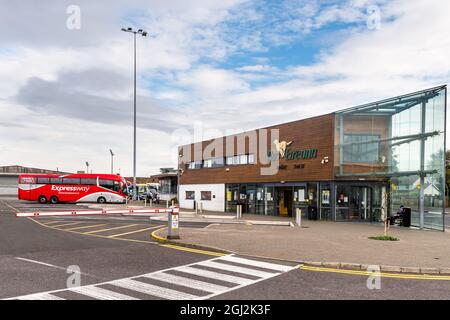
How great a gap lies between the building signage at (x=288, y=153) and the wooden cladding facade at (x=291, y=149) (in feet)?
0.68

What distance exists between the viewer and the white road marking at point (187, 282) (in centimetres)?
804

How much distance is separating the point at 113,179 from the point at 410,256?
4081 cm

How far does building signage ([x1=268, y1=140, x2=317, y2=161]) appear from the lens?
29.0 m

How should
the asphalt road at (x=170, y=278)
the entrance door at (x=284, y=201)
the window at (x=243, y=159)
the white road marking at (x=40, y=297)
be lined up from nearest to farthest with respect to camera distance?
the white road marking at (x=40, y=297), the asphalt road at (x=170, y=278), the entrance door at (x=284, y=201), the window at (x=243, y=159)

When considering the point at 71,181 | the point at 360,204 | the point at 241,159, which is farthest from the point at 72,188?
the point at 360,204

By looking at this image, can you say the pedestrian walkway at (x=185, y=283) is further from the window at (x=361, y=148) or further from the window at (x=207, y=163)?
the window at (x=207, y=163)

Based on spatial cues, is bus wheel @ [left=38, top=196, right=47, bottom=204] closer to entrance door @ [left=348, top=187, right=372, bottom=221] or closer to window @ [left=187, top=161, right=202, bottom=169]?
window @ [left=187, top=161, right=202, bottom=169]

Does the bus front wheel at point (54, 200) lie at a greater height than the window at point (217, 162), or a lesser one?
lesser

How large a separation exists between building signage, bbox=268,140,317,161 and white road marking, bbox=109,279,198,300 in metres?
21.7

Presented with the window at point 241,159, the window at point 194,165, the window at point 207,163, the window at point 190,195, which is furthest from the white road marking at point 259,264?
the window at point 190,195

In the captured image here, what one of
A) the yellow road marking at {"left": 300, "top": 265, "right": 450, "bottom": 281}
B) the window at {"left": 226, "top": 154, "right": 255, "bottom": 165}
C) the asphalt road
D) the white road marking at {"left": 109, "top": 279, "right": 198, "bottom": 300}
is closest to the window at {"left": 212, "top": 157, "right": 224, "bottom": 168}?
the window at {"left": 226, "top": 154, "right": 255, "bottom": 165}

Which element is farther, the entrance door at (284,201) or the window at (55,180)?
the window at (55,180)
